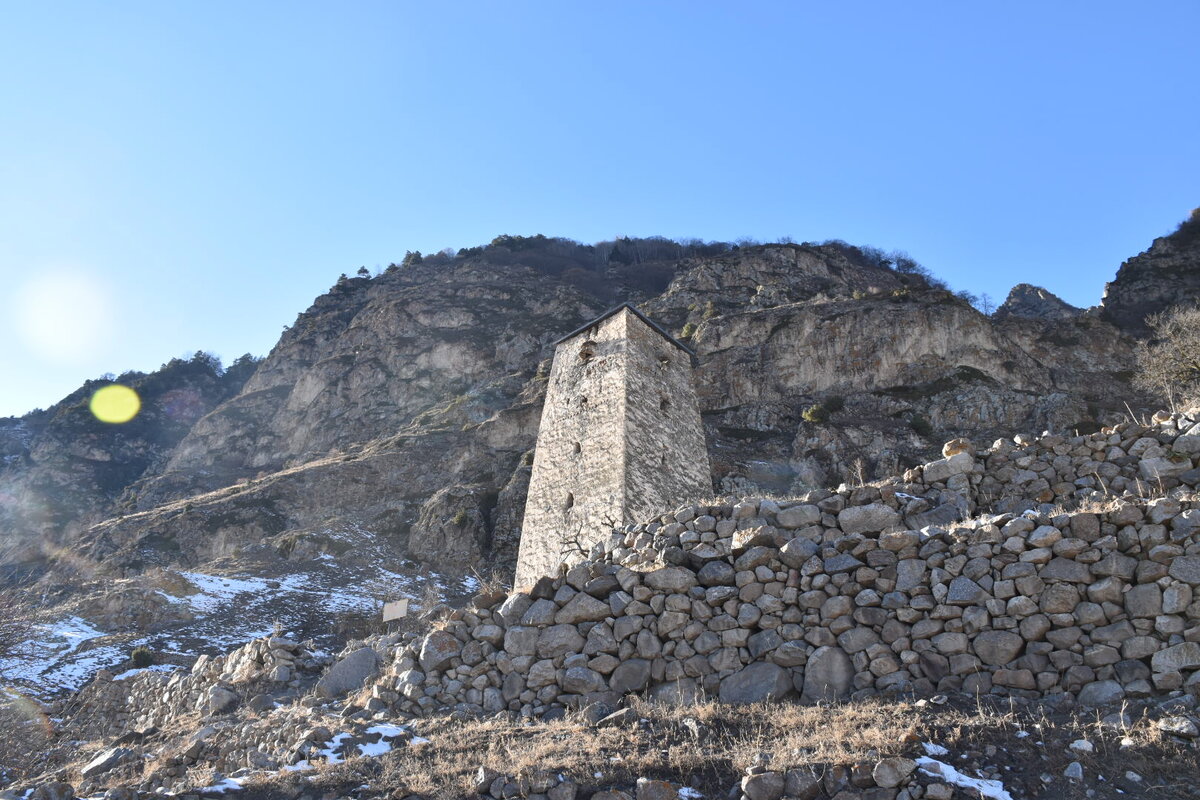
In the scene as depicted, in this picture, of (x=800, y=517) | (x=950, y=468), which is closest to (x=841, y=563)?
(x=800, y=517)

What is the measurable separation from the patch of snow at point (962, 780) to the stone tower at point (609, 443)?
32.9ft

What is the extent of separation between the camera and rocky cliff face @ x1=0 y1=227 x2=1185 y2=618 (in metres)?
33.9

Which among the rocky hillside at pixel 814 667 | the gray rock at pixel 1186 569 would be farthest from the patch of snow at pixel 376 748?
the gray rock at pixel 1186 569

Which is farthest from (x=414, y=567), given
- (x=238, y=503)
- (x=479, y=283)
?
(x=479, y=283)

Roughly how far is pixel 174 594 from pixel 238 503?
62.2 ft

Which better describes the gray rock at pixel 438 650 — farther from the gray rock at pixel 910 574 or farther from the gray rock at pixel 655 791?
the gray rock at pixel 910 574

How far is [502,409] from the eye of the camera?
4619 cm

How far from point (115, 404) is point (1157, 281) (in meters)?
89.5

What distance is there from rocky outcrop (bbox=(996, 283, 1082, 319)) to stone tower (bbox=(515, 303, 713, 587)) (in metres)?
57.5

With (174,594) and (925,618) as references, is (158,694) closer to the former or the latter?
(174,594)

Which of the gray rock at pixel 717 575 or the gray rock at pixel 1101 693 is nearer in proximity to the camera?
the gray rock at pixel 1101 693

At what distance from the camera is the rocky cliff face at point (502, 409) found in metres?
33.9

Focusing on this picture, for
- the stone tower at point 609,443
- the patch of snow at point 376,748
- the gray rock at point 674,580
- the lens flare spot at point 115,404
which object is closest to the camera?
the patch of snow at point 376,748

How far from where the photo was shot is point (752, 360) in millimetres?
43375
